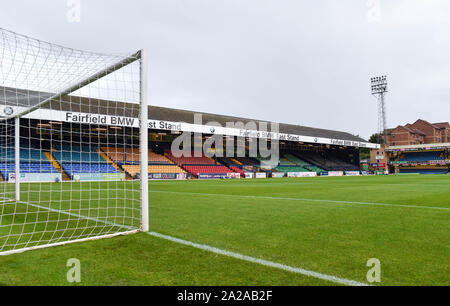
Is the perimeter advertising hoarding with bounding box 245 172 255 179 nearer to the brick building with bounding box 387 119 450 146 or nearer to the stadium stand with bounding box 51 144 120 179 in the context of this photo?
the stadium stand with bounding box 51 144 120 179

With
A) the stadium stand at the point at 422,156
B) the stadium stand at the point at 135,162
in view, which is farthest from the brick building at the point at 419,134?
the stadium stand at the point at 135,162

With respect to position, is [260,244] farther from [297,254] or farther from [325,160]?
[325,160]

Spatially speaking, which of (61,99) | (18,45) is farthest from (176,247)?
(61,99)

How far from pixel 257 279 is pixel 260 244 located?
119cm

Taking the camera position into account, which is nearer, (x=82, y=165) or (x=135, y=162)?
(x=135, y=162)

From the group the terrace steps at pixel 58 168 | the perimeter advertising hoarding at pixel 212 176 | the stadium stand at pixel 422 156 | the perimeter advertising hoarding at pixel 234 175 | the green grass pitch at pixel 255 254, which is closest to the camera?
the green grass pitch at pixel 255 254

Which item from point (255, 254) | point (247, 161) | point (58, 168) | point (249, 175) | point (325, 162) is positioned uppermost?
point (247, 161)

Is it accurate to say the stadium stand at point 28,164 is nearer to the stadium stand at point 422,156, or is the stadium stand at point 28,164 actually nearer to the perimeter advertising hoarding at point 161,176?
the perimeter advertising hoarding at point 161,176

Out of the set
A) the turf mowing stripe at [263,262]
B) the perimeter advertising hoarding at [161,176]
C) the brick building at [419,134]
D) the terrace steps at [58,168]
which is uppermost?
the brick building at [419,134]

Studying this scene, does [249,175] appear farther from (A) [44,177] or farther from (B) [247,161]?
(A) [44,177]

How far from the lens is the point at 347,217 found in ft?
19.0

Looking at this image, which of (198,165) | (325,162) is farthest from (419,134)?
(198,165)

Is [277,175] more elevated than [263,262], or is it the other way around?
[263,262]

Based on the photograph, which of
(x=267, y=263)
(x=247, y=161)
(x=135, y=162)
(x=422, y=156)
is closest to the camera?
(x=267, y=263)
